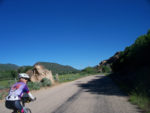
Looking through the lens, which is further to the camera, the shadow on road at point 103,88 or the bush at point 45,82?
the bush at point 45,82

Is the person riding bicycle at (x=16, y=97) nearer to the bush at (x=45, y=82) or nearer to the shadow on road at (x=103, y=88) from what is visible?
the shadow on road at (x=103, y=88)

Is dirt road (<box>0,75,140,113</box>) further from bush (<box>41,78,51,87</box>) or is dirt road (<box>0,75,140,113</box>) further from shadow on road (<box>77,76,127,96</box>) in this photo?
bush (<box>41,78,51,87</box>)

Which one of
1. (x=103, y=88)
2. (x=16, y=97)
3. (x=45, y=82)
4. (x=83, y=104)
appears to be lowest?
(x=83, y=104)

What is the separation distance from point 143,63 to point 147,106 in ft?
46.2

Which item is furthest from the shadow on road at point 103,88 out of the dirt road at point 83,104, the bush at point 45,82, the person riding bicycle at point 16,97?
the person riding bicycle at point 16,97

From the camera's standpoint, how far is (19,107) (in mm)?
4023

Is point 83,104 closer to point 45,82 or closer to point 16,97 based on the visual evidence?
point 16,97

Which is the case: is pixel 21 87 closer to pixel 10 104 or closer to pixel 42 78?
pixel 10 104

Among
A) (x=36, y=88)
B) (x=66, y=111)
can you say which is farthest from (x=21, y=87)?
(x=36, y=88)

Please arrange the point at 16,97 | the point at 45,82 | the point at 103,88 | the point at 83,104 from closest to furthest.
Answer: the point at 16,97, the point at 83,104, the point at 103,88, the point at 45,82

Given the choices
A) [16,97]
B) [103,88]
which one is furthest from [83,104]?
[103,88]

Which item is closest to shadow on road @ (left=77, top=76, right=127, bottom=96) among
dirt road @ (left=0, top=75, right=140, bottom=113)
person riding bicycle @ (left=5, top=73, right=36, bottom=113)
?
dirt road @ (left=0, top=75, right=140, bottom=113)

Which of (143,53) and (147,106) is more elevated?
(143,53)

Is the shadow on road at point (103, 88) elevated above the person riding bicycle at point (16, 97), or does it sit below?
below
